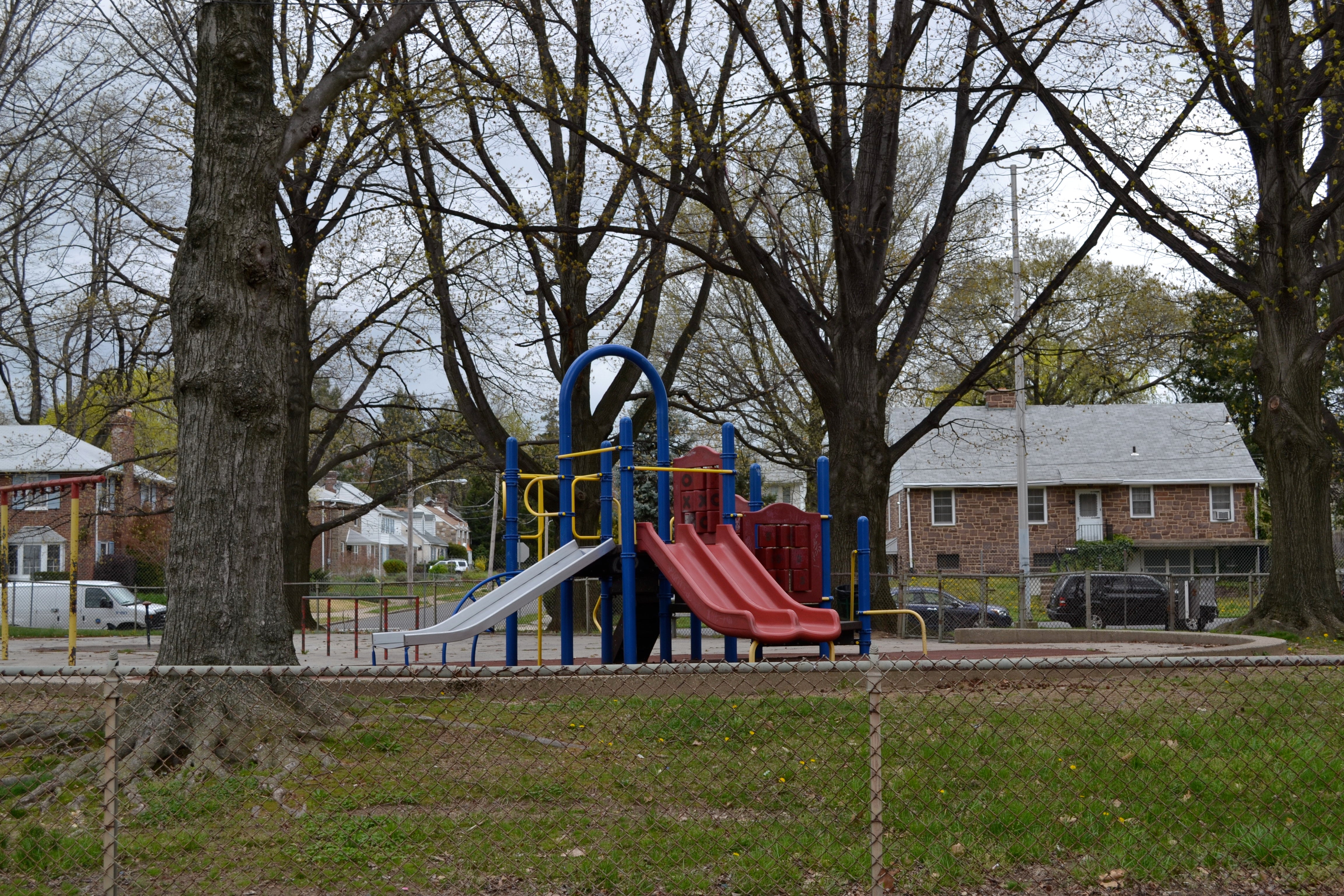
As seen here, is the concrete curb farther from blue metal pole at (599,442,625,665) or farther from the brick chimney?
the brick chimney

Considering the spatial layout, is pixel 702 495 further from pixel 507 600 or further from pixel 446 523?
pixel 446 523

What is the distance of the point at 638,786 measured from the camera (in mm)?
6699

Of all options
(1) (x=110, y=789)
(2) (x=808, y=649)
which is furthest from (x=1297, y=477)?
(1) (x=110, y=789)

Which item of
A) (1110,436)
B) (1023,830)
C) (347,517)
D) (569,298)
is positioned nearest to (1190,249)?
(569,298)

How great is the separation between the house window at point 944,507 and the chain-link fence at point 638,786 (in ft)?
113

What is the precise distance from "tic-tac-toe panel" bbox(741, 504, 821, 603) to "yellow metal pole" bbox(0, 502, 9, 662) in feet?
31.5

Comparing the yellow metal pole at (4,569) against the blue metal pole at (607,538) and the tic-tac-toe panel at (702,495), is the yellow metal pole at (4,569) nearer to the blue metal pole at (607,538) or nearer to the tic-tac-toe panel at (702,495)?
the blue metal pole at (607,538)

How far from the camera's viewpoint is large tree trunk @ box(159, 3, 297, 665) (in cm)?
754

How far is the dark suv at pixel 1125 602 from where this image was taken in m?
23.6

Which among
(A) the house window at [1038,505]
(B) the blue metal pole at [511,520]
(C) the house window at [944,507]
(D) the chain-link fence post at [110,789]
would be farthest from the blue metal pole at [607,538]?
(A) the house window at [1038,505]

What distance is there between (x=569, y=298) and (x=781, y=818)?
55.2 feet

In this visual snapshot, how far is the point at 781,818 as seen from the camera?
6.03 m

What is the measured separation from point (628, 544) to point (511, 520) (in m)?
1.97

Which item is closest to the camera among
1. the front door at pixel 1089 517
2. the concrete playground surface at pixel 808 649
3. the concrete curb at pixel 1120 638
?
the concrete playground surface at pixel 808 649
